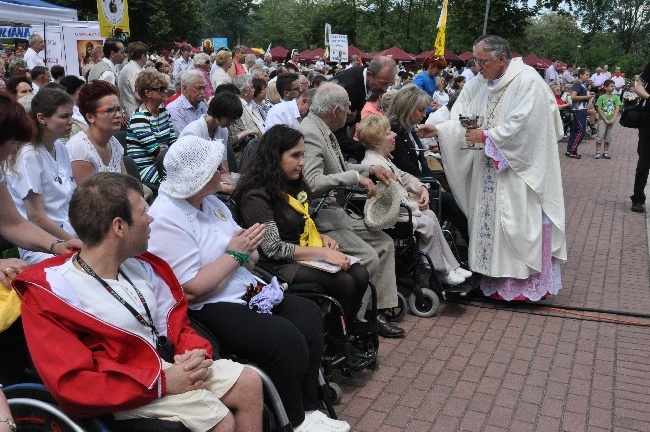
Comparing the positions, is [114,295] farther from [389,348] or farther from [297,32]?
[297,32]

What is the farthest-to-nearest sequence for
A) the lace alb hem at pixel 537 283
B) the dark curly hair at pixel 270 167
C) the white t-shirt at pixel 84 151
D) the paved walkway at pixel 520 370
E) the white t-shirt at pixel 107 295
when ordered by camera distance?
the lace alb hem at pixel 537 283 → the white t-shirt at pixel 84 151 → the dark curly hair at pixel 270 167 → the paved walkway at pixel 520 370 → the white t-shirt at pixel 107 295

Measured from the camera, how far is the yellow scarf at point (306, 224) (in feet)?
13.2

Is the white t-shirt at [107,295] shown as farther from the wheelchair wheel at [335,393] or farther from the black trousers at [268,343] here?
the wheelchair wheel at [335,393]

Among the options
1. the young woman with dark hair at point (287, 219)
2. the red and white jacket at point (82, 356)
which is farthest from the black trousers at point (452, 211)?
the red and white jacket at point (82, 356)

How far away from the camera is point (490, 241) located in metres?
5.71

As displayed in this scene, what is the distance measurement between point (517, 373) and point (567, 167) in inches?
394

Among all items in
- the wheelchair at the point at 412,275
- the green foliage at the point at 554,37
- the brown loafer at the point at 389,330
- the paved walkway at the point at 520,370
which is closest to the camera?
the paved walkway at the point at 520,370

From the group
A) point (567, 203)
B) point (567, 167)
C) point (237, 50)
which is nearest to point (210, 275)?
point (567, 203)

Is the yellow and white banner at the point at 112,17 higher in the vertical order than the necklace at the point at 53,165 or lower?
higher

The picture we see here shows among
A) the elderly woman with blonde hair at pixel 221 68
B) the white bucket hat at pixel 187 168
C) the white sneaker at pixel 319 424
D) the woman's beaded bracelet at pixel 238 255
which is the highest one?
the elderly woman with blonde hair at pixel 221 68

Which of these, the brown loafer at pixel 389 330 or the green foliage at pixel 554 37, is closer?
the brown loafer at pixel 389 330

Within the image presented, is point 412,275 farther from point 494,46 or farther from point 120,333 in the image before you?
point 120,333

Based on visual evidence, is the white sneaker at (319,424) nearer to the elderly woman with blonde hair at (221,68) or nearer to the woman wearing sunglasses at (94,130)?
the woman wearing sunglasses at (94,130)

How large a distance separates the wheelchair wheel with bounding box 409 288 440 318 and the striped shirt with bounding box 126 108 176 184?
2.40m
